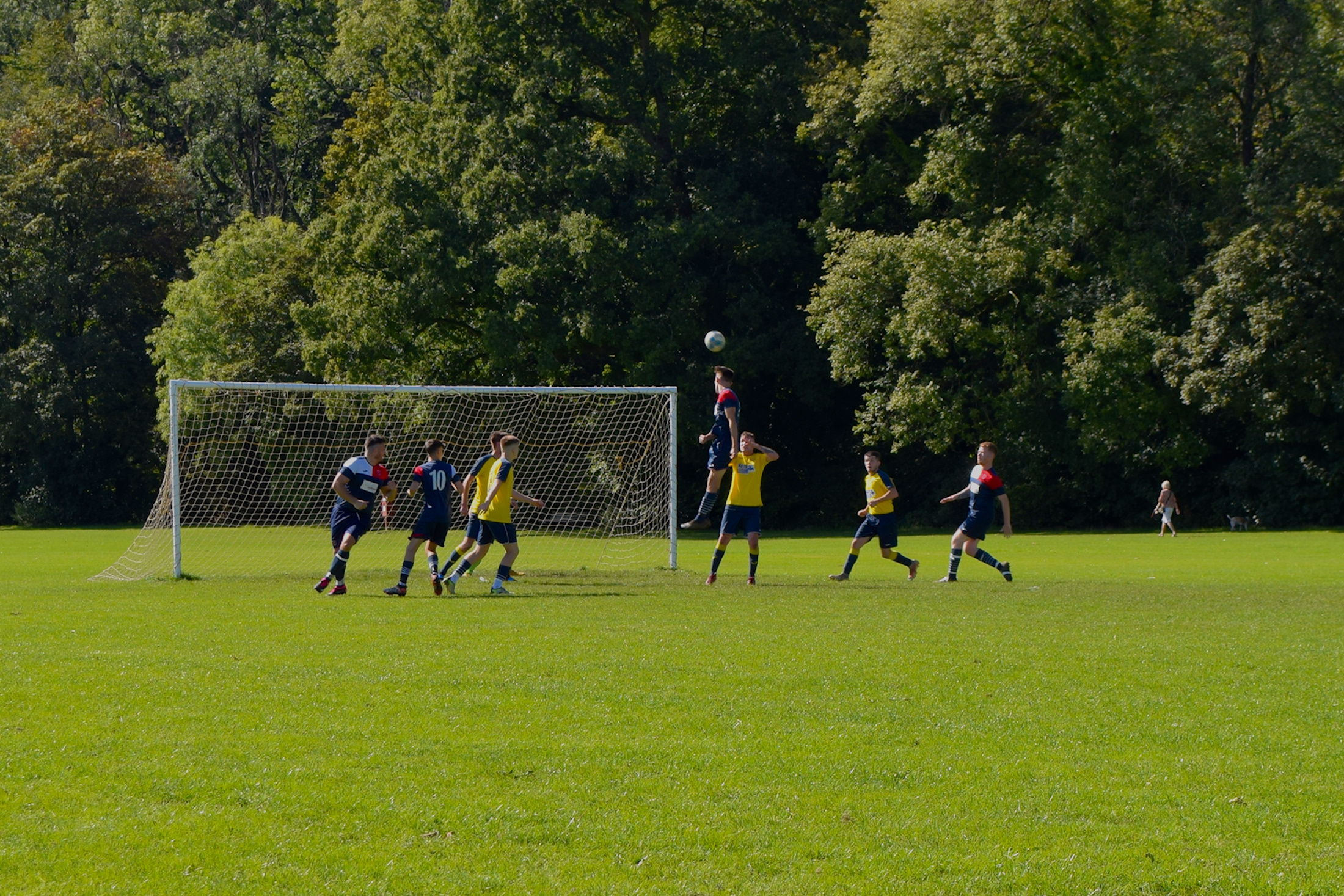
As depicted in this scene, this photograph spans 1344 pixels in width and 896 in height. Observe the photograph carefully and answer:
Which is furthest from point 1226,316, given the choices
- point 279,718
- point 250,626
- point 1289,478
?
point 279,718

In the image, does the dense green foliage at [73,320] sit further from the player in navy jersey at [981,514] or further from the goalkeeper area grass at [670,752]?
the player in navy jersey at [981,514]

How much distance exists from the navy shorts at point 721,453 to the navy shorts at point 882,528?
6.36 ft

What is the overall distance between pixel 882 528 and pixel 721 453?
230cm

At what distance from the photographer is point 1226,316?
3409 cm

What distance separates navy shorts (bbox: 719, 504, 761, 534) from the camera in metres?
17.2

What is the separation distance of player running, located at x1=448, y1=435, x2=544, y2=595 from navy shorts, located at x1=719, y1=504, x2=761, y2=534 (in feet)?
7.97

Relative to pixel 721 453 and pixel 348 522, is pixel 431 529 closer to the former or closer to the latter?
pixel 348 522

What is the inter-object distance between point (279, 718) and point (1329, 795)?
18.3 ft

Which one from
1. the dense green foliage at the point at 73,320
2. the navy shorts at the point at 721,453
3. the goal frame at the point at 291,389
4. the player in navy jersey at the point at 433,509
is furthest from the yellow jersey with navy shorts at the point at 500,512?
the dense green foliage at the point at 73,320

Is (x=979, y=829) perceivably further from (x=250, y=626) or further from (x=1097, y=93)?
(x=1097, y=93)

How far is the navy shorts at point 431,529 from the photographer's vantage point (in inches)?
629

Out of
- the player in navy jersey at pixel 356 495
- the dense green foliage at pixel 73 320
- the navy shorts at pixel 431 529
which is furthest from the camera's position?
the dense green foliage at pixel 73 320

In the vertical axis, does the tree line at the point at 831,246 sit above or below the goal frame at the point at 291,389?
above

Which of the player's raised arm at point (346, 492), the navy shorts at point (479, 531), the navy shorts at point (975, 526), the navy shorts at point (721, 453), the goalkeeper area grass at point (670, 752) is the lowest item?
the goalkeeper area grass at point (670, 752)
